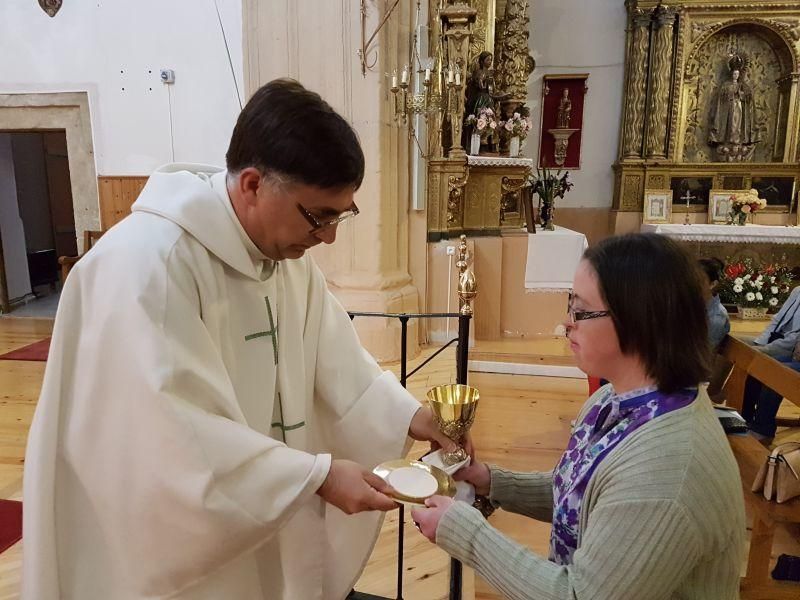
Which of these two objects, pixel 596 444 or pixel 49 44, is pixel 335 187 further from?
pixel 49 44

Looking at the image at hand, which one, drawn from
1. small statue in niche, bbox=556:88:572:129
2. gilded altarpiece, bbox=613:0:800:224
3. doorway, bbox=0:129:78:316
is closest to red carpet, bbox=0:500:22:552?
doorway, bbox=0:129:78:316

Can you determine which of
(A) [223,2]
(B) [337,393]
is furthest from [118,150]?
(B) [337,393]

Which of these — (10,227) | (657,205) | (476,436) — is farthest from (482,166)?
(10,227)

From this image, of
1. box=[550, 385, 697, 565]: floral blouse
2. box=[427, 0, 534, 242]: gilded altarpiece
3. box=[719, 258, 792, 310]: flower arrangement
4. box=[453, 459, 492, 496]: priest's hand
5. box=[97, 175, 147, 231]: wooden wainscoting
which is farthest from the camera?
box=[719, 258, 792, 310]: flower arrangement

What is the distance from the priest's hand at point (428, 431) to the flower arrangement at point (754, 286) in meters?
6.75

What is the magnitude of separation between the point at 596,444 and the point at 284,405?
0.87 meters

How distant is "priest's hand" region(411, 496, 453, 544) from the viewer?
1.24 meters

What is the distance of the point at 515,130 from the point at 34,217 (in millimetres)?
7811

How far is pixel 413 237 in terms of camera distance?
18.0ft

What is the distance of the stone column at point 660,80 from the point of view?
865 cm

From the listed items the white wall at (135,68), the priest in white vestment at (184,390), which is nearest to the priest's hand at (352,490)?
the priest in white vestment at (184,390)

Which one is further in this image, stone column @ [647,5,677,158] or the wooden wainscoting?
stone column @ [647,5,677,158]

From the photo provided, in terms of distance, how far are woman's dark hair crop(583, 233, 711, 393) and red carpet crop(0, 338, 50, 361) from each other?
5880 millimetres

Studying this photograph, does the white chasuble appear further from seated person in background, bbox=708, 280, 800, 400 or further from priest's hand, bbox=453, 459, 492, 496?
seated person in background, bbox=708, 280, 800, 400
